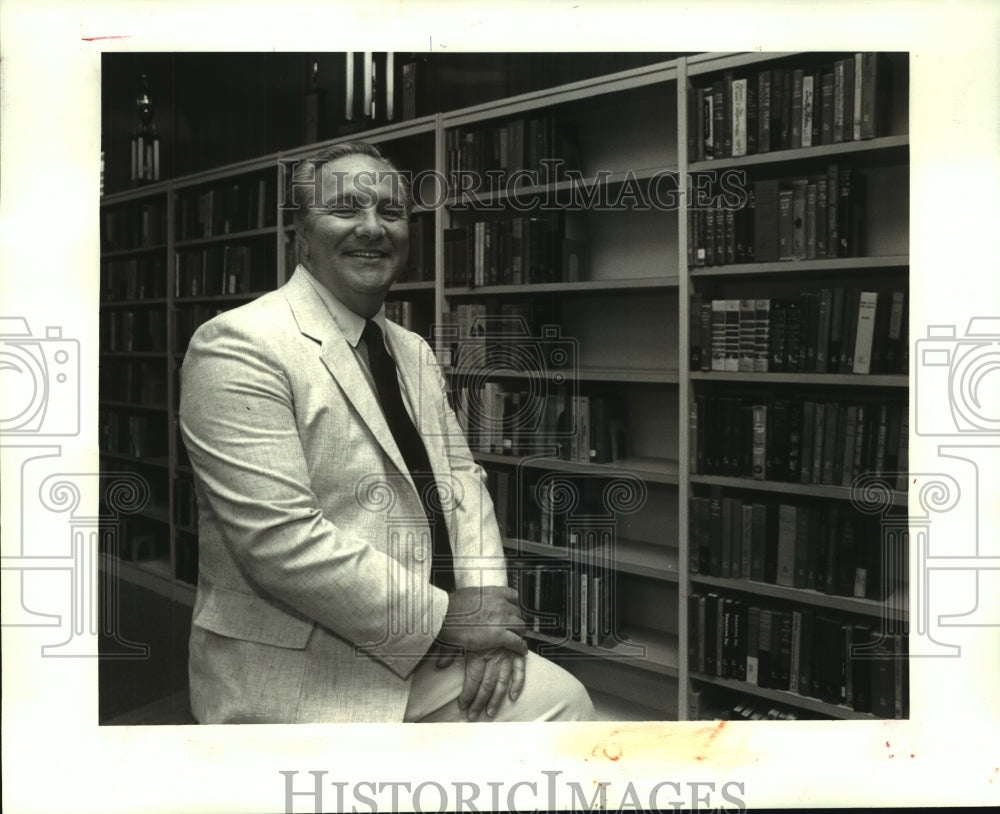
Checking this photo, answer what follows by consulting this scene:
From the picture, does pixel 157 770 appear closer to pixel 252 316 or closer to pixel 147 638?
pixel 147 638

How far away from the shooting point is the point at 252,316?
1543 mm

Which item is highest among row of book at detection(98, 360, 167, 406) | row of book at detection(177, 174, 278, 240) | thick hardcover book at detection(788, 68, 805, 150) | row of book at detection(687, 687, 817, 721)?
thick hardcover book at detection(788, 68, 805, 150)

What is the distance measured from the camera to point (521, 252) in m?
1.69

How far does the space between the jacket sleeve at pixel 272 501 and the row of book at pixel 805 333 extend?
2.58ft

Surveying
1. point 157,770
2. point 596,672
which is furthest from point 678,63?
point 157,770

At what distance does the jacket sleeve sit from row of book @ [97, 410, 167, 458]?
3.2 inches

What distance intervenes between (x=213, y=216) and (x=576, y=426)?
0.84m

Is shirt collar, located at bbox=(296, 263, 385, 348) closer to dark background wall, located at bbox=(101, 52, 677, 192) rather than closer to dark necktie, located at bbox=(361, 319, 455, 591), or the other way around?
dark necktie, located at bbox=(361, 319, 455, 591)

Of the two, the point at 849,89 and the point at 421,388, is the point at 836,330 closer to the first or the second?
the point at 849,89

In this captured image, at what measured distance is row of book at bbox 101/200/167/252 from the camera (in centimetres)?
162

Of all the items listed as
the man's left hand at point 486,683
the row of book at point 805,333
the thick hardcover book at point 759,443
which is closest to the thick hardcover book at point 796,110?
the row of book at point 805,333

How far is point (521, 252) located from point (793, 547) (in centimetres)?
84

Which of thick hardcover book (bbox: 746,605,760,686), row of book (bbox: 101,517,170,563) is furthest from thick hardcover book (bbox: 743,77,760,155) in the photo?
row of book (bbox: 101,517,170,563)

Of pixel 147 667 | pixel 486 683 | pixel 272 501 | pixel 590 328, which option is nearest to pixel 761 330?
pixel 590 328
